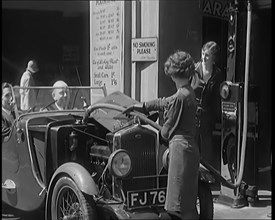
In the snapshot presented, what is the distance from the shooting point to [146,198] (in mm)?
3854

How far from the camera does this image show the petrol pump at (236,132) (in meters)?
5.62

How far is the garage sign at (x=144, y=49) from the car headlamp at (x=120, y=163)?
126 inches

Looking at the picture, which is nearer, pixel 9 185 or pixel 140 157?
pixel 140 157

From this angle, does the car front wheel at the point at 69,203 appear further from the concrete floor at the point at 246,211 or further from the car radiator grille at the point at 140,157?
the concrete floor at the point at 246,211

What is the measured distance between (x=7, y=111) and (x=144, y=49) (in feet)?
7.85

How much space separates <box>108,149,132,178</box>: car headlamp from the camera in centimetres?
381

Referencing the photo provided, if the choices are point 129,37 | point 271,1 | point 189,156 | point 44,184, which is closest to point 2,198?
point 44,184

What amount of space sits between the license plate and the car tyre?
359 millimetres

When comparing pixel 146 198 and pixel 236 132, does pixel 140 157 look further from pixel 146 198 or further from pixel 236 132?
pixel 236 132

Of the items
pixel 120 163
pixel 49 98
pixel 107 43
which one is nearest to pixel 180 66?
pixel 120 163

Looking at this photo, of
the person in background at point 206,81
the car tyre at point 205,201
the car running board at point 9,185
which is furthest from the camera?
the person in background at point 206,81

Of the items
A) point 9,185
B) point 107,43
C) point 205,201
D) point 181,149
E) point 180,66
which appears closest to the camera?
point 181,149

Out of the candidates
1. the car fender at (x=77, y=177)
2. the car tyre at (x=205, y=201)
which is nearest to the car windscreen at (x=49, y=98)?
the car fender at (x=77, y=177)

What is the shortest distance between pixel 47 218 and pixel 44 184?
1.22 ft
